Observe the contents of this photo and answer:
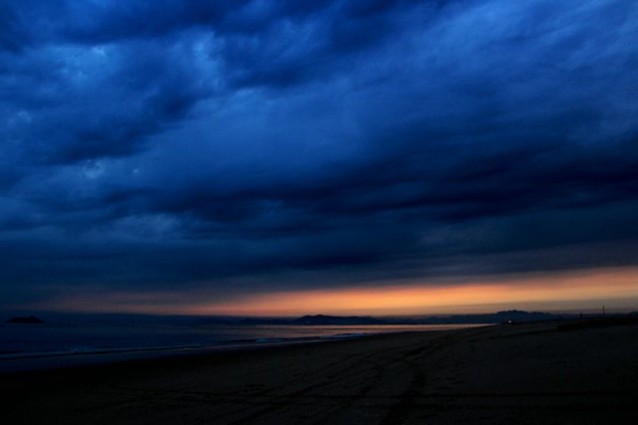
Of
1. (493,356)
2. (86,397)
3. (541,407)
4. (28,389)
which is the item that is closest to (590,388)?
(541,407)

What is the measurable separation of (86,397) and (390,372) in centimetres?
1061

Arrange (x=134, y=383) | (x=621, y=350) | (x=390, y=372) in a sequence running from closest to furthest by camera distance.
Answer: (x=621, y=350) < (x=390, y=372) < (x=134, y=383)

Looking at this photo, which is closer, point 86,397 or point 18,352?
point 86,397

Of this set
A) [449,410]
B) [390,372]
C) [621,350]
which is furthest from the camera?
[390,372]

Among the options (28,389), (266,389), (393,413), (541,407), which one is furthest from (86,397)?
(541,407)

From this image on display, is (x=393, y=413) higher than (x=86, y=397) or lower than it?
higher

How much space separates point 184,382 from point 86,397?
354 centimetres

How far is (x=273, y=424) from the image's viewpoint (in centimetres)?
987

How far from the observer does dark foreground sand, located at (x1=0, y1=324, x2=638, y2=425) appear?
355 inches

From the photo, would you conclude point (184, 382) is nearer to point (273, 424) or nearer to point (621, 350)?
point (273, 424)

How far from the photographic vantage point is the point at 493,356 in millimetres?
17531

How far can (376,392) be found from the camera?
12.3 metres

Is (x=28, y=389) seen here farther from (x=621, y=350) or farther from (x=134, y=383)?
(x=621, y=350)

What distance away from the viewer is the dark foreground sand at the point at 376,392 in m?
9.01
